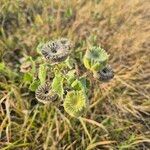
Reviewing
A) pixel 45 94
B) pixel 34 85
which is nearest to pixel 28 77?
pixel 34 85

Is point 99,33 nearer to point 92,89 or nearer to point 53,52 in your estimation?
point 92,89

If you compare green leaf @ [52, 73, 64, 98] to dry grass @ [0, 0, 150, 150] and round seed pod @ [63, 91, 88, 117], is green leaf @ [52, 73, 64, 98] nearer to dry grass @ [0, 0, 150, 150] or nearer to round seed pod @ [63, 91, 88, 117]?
round seed pod @ [63, 91, 88, 117]

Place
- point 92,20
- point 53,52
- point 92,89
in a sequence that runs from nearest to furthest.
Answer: point 53,52 → point 92,89 → point 92,20

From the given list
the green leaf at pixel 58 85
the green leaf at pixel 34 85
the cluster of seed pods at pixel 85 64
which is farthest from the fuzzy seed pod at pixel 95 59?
the green leaf at pixel 34 85

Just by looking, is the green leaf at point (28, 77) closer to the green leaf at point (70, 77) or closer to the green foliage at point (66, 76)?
the green foliage at point (66, 76)

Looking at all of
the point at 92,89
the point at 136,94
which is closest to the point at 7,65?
the point at 92,89

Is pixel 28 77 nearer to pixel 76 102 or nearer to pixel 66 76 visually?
pixel 66 76

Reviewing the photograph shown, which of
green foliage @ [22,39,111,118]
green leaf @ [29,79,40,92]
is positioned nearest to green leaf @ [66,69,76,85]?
green foliage @ [22,39,111,118]
